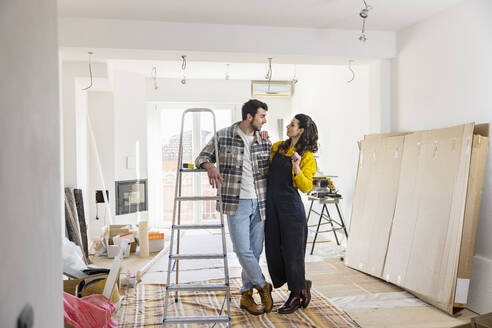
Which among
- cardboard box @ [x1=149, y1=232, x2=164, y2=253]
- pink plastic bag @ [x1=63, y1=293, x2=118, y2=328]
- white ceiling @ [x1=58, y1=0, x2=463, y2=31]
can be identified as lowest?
cardboard box @ [x1=149, y1=232, x2=164, y2=253]

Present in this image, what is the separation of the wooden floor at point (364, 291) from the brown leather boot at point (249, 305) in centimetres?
70

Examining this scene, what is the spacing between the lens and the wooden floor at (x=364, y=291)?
110 inches

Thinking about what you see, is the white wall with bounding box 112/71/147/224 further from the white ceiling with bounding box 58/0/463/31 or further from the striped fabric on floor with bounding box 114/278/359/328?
the striped fabric on floor with bounding box 114/278/359/328

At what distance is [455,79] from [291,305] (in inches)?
92.6

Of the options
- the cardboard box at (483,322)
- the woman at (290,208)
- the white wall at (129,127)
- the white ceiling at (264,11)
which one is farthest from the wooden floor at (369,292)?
the white wall at (129,127)

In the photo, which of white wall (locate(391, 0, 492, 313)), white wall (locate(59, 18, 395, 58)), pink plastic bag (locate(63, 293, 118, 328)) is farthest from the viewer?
white wall (locate(59, 18, 395, 58))

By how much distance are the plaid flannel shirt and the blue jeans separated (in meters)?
0.05

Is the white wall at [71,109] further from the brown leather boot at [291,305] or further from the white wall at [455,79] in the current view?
the white wall at [455,79]

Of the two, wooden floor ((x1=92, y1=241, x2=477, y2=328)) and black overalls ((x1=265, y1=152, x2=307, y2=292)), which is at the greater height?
black overalls ((x1=265, y1=152, x2=307, y2=292))

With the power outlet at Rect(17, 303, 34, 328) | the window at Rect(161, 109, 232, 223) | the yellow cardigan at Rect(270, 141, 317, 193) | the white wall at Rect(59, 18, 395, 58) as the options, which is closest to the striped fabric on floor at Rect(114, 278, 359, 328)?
the yellow cardigan at Rect(270, 141, 317, 193)

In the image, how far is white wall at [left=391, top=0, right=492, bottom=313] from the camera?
10.0 feet

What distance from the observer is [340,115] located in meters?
5.43

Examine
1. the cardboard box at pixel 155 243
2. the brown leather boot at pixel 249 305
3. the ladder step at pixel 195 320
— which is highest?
the ladder step at pixel 195 320

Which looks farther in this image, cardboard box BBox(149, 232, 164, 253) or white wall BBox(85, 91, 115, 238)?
white wall BBox(85, 91, 115, 238)
